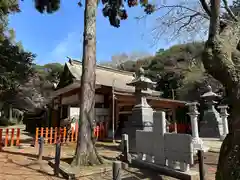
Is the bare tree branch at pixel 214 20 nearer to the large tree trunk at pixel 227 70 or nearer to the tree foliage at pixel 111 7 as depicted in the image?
the large tree trunk at pixel 227 70

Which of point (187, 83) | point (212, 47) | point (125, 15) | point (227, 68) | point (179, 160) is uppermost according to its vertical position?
point (125, 15)

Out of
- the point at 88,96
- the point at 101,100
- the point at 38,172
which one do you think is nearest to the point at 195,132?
the point at 88,96

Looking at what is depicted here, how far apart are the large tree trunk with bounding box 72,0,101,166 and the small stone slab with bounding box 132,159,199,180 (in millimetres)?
1278

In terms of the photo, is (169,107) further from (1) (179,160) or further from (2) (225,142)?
(2) (225,142)

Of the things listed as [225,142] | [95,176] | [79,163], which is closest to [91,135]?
[79,163]

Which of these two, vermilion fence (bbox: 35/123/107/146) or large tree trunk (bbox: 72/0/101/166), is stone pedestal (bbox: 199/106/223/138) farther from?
large tree trunk (bbox: 72/0/101/166)

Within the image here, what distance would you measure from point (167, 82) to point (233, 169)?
82.4ft

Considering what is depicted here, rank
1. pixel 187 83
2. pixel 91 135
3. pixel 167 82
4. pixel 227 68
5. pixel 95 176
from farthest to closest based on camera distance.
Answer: pixel 167 82 < pixel 187 83 < pixel 91 135 < pixel 95 176 < pixel 227 68

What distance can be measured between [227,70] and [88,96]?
466 centimetres

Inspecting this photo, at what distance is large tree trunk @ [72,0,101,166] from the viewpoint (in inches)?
251

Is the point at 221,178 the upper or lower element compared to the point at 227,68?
lower

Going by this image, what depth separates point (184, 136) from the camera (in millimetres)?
5258

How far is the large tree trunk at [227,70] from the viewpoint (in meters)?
2.89

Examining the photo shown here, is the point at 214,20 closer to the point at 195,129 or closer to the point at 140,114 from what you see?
the point at 195,129
